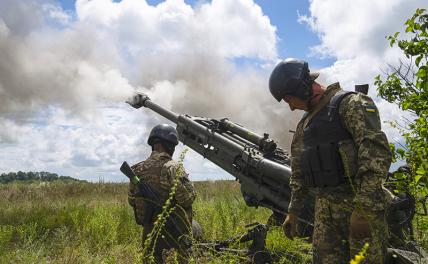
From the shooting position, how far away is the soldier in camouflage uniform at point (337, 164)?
266 cm

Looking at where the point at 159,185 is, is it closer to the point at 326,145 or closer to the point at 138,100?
the point at 326,145

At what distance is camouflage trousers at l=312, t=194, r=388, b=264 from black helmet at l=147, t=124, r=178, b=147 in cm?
219

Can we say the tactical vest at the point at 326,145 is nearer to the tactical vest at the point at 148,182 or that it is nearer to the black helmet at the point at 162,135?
the tactical vest at the point at 148,182

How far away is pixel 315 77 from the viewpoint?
11.0ft

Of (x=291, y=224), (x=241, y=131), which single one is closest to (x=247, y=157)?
(x=241, y=131)

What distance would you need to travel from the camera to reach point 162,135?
4.84 m

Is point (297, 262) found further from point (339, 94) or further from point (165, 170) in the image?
point (339, 94)

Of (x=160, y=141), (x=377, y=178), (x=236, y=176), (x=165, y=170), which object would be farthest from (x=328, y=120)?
(x=236, y=176)

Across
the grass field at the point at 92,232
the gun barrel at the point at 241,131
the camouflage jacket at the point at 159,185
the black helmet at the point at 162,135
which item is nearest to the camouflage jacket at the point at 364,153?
the grass field at the point at 92,232

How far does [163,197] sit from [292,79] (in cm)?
203

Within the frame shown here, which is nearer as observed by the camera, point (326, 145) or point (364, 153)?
point (364, 153)

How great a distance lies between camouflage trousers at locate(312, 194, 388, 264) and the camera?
2797mm

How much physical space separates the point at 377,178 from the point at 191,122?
5090 millimetres

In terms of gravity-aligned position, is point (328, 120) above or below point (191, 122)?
below
